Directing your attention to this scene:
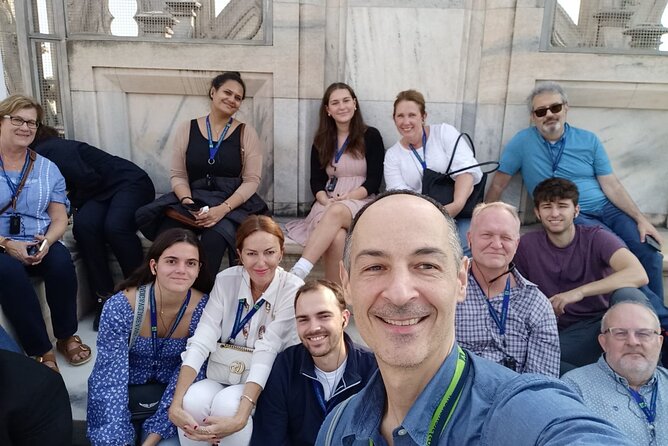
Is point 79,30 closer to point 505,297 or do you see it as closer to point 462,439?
point 505,297

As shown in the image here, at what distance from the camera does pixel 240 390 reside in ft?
7.71

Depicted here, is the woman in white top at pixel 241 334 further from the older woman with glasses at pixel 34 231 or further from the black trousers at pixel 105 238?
the black trousers at pixel 105 238

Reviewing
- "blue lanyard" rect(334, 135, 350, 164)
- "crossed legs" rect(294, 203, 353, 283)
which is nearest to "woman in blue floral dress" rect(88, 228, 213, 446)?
"crossed legs" rect(294, 203, 353, 283)

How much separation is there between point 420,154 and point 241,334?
1.70m

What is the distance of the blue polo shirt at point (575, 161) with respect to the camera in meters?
3.54

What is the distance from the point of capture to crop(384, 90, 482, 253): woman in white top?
3.37 meters

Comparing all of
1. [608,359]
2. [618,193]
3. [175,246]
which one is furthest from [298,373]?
[618,193]

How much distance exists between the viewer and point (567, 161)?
3.57 meters

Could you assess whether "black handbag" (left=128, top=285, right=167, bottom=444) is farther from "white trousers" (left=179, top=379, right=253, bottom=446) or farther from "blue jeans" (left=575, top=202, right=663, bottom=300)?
"blue jeans" (left=575, top=202, right=663, bottom=300)

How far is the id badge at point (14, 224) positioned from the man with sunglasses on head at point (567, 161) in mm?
3125

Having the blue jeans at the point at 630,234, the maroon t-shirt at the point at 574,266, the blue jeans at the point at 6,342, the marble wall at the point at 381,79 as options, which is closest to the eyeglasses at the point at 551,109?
the marble wall at the point at 381,79

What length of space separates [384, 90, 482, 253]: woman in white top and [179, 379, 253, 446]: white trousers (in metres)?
1.70

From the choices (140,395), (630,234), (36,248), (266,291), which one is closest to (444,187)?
(630,234)

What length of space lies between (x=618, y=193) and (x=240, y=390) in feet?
9.07
